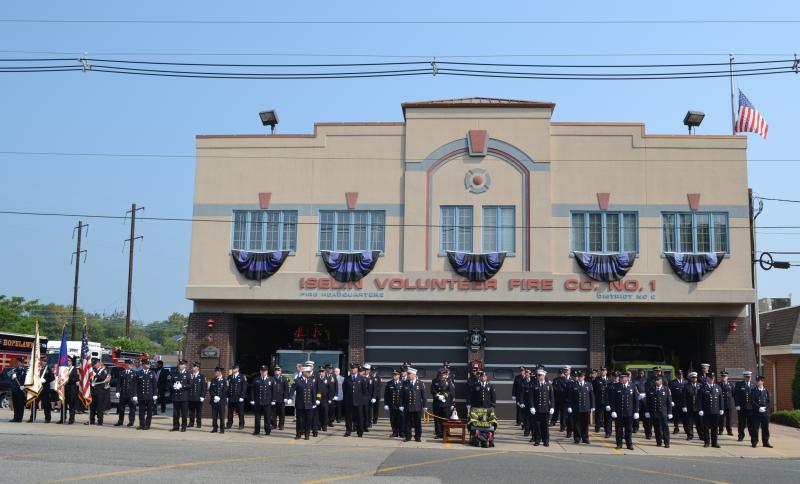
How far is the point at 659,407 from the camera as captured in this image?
21344 mm

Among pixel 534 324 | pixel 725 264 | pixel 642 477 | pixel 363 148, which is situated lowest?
pixel 642 477

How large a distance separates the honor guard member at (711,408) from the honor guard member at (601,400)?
2.42m

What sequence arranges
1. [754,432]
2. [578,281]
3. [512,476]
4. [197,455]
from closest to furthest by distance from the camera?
1. [512,476]
2. [197,455]
3. [754,432]
4. [578,281]

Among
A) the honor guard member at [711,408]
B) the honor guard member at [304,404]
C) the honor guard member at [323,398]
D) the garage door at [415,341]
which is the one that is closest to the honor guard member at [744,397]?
the honor guard member at [711,408]

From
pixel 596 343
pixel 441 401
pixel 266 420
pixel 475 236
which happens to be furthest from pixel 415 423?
pixel 596 343

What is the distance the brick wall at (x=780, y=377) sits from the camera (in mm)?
34572

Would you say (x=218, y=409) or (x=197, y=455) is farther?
(x=218, y=409)

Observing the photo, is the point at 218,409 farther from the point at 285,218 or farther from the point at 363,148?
the point at 363,148

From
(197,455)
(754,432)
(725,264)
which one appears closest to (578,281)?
(725,264)

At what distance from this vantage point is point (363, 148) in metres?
28.2

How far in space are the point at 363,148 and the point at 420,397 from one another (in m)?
9.67

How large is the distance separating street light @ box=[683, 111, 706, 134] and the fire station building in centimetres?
161

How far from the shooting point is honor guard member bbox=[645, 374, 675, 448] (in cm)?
2132

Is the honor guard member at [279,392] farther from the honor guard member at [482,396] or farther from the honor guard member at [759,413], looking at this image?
the honor guard member at [759,413]
